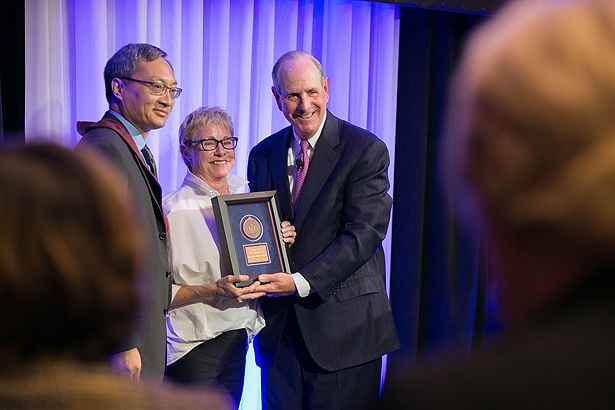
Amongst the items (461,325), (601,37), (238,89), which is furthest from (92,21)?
(601,37)

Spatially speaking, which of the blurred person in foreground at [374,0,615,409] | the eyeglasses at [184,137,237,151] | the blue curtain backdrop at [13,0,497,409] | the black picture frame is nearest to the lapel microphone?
the black picture frame

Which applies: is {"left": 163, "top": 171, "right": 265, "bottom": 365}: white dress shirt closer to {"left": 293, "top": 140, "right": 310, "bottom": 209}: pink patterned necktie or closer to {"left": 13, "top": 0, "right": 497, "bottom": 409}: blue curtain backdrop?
{"left": 293, "top": 140, "right": 310, "bottom": 209}: pink patterned necktie

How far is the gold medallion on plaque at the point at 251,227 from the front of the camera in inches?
126

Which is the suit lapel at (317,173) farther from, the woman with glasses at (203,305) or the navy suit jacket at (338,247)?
the woman with glasses at (203,305)

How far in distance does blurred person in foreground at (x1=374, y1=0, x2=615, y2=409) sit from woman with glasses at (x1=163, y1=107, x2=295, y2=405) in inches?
92.2

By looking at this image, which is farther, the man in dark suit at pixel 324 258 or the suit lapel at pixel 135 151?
the man in dark suit at pixel 324 258

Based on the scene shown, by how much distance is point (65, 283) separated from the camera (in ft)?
2.85

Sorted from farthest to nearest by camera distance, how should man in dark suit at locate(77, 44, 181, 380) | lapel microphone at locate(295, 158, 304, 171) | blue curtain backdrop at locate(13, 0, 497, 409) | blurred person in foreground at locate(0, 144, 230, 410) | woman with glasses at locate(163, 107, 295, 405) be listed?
blue curtain backdrop at locate(13, 0, 497, 409), lapel microphone at locate(295, 158, 304, 171), woman with glasses at locate(163, 107, 295, 405), man in dark suit at locate(77, 44, 181, 380), blurred person in foreground at locate(0, 144, 230, 410)

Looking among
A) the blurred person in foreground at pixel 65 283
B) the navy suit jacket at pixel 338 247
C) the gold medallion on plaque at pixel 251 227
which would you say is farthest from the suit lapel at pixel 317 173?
the blurred person in foreground at pixel 65 283

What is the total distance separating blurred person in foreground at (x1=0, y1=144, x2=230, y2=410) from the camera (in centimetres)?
86

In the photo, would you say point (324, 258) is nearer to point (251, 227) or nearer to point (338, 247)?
point (338, 247)

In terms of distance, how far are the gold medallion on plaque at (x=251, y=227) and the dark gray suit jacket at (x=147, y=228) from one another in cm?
40

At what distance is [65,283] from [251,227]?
2359 millimetres

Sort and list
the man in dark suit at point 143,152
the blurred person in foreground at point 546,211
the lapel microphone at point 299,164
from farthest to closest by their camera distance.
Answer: the lapel microphone at point 299,164
the man in dark suit at point 143,152
the blurred person in foreground at point 546,211
